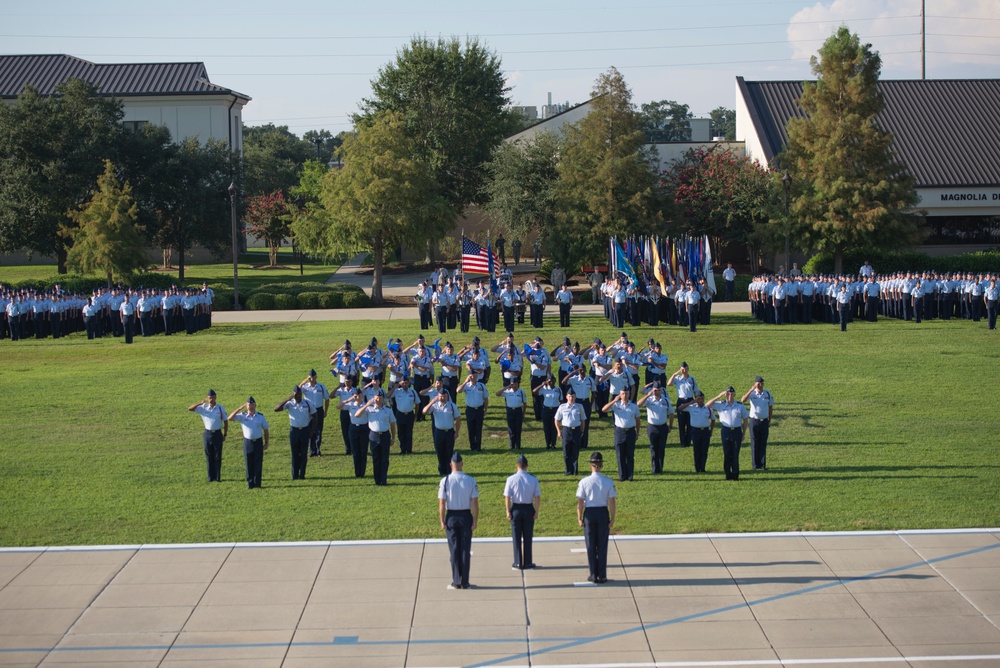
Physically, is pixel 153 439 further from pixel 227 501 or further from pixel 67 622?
pixel 67 622

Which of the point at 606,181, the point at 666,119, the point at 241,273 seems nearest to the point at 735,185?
the point at 606,181

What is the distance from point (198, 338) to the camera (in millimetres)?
30641

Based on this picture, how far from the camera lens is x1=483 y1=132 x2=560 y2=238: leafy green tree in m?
44.0

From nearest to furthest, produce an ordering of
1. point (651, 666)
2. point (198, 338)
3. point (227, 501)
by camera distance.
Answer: point (651, 666), point (227, 501), point (198, 338)

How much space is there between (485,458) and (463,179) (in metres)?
36.6

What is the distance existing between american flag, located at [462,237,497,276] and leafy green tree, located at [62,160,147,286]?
1436 cm

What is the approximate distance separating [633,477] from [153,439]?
8.79 m

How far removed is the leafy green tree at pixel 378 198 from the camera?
3897 cm

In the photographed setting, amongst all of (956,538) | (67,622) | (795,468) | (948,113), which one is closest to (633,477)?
(795,468)

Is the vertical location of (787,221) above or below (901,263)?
above

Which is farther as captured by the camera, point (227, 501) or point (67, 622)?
point (227, 501)

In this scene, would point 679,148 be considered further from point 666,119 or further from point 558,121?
point 666,119

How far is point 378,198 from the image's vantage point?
38.8 meters

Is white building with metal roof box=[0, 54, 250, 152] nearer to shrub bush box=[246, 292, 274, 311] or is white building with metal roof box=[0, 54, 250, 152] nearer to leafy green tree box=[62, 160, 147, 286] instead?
leafy green tree box=[62, 160, 147, 286]
